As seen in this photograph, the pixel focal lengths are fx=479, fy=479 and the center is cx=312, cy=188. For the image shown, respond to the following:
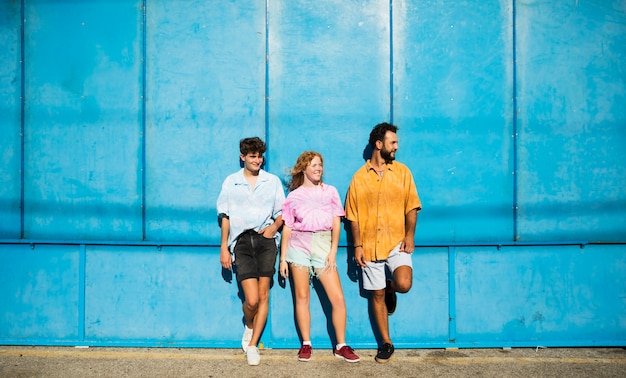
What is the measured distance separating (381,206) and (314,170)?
0.74 meters

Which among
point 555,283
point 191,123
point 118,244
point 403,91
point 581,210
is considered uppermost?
point 403,91

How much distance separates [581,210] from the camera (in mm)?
5055

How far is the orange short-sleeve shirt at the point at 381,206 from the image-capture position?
4629 mm

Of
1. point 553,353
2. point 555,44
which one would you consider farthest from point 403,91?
point 553,353

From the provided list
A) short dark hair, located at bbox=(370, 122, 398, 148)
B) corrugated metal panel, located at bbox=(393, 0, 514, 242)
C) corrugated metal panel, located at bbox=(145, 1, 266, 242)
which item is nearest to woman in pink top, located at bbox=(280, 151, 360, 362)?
short dark hair, located at bbox=(370, 122, 398, 148)

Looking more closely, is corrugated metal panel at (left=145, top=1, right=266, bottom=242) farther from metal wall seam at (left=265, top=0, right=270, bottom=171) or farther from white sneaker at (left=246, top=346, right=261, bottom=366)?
white sneaker at (left=246, top=346, right=261, bottom=366)

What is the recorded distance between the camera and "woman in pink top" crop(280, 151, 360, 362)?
4.64 m

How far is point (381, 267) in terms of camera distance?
4.66m

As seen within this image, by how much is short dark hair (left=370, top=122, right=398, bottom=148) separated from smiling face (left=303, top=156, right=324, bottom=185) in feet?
1.89

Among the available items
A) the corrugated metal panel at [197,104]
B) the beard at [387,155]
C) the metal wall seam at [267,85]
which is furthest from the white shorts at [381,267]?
the corrugated metal panel at [197,104]

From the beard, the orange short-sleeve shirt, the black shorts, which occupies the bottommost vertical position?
the black shorts

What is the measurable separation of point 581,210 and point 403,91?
2.26 m

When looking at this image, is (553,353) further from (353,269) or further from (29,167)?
(29,167)

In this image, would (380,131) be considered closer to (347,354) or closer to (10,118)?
(347,354)
